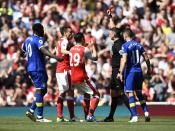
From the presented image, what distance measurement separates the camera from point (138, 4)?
3005cm

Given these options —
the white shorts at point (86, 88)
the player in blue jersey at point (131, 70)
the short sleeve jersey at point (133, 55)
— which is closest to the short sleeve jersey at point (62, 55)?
the white shorts at point (86, 88)

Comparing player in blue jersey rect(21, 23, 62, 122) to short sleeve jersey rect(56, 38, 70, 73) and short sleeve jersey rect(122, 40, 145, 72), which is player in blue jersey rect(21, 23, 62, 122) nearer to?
short sleeve jersey rect(56, 38, 70, 73)

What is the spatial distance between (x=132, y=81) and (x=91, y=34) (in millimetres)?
9175

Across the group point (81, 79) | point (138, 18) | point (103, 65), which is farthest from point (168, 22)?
point (81, 79)

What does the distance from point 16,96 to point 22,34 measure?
10.2 feet

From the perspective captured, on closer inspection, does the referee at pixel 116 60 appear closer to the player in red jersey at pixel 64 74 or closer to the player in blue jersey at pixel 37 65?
the player in red jersey at pixel 64 74

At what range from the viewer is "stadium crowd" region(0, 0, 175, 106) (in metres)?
26.4

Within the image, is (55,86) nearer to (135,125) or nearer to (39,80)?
(39,80)

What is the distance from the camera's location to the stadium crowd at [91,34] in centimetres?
2642

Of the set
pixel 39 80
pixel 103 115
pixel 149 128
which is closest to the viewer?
pixel 149 128

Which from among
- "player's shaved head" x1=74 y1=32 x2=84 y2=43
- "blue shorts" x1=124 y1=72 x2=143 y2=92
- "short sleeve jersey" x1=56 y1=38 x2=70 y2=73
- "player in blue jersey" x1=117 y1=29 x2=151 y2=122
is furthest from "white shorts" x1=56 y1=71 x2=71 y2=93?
"blue shorts" x1=124 y1=72 x2=143 y2=92

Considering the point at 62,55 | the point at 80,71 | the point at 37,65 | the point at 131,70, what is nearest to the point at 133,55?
the point at 131,70

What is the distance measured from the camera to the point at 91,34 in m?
28.2

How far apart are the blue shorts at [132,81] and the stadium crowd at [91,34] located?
19.7 ft
